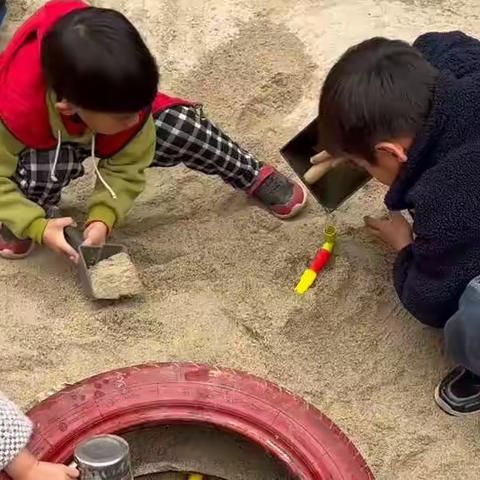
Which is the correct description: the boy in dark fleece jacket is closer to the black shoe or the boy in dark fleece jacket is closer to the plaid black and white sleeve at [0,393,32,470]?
the black shoe

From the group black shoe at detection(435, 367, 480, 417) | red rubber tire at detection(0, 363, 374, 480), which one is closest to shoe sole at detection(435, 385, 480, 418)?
black shoe at detection(435, 367, 480, 417)

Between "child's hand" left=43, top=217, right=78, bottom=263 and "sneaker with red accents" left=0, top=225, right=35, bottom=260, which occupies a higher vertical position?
"child's hand" left=43, top=217, right=78, bottom=263

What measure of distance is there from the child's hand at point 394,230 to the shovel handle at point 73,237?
527 millimetres

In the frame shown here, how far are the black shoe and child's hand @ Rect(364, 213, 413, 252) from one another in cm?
25

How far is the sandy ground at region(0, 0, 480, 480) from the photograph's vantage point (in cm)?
176

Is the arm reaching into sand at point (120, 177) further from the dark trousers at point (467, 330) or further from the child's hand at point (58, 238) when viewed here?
the dark trousers at point (467, 330)

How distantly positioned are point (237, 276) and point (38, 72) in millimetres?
512

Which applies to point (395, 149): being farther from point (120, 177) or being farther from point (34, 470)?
point (34, 470)

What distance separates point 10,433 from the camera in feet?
4.88

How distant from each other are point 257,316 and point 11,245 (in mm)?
484

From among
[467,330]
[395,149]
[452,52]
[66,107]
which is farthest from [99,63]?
[467,330]

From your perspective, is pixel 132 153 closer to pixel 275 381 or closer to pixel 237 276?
pixel 237 276

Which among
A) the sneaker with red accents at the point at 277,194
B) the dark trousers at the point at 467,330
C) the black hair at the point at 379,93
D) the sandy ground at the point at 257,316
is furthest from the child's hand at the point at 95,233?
the dark trousers at the point at 467,330

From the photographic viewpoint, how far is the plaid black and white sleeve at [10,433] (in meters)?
1.48
